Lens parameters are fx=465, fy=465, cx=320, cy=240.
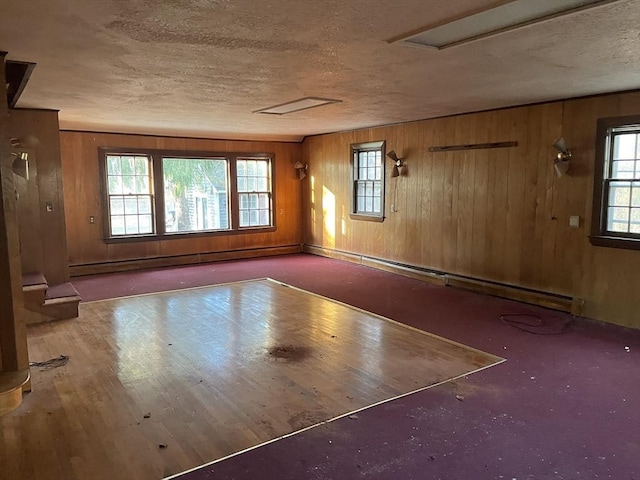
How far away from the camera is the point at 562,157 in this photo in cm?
519

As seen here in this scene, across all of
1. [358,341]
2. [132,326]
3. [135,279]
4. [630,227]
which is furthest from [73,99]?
[630,227]

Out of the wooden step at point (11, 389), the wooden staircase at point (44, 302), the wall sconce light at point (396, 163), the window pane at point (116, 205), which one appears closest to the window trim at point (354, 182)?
the wall sconce light at point (396, 163)

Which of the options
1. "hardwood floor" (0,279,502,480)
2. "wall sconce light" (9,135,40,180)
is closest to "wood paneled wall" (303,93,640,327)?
"hardwood floor" (0,279,502,480)

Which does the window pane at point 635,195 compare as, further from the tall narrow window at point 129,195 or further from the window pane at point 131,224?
the window pane at point 131,224

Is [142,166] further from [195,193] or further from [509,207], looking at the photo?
[509,207]

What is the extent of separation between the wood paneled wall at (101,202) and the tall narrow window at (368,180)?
6.05 ft

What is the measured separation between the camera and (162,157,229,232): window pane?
337 inches

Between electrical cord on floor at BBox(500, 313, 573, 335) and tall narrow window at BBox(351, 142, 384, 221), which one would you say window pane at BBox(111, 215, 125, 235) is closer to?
tall narrow window at BBox(351, 142, 384, 221)

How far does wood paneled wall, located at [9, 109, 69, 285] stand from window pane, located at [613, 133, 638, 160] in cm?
645

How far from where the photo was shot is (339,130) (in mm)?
8547

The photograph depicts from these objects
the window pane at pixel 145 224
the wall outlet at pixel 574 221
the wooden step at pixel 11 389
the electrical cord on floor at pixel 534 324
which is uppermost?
the wall outlet at pixel 574 221

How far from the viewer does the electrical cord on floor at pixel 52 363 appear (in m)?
3.87

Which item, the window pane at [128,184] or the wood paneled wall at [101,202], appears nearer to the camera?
the wood paneled wall at [101,202]

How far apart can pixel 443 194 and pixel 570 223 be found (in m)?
1.89
